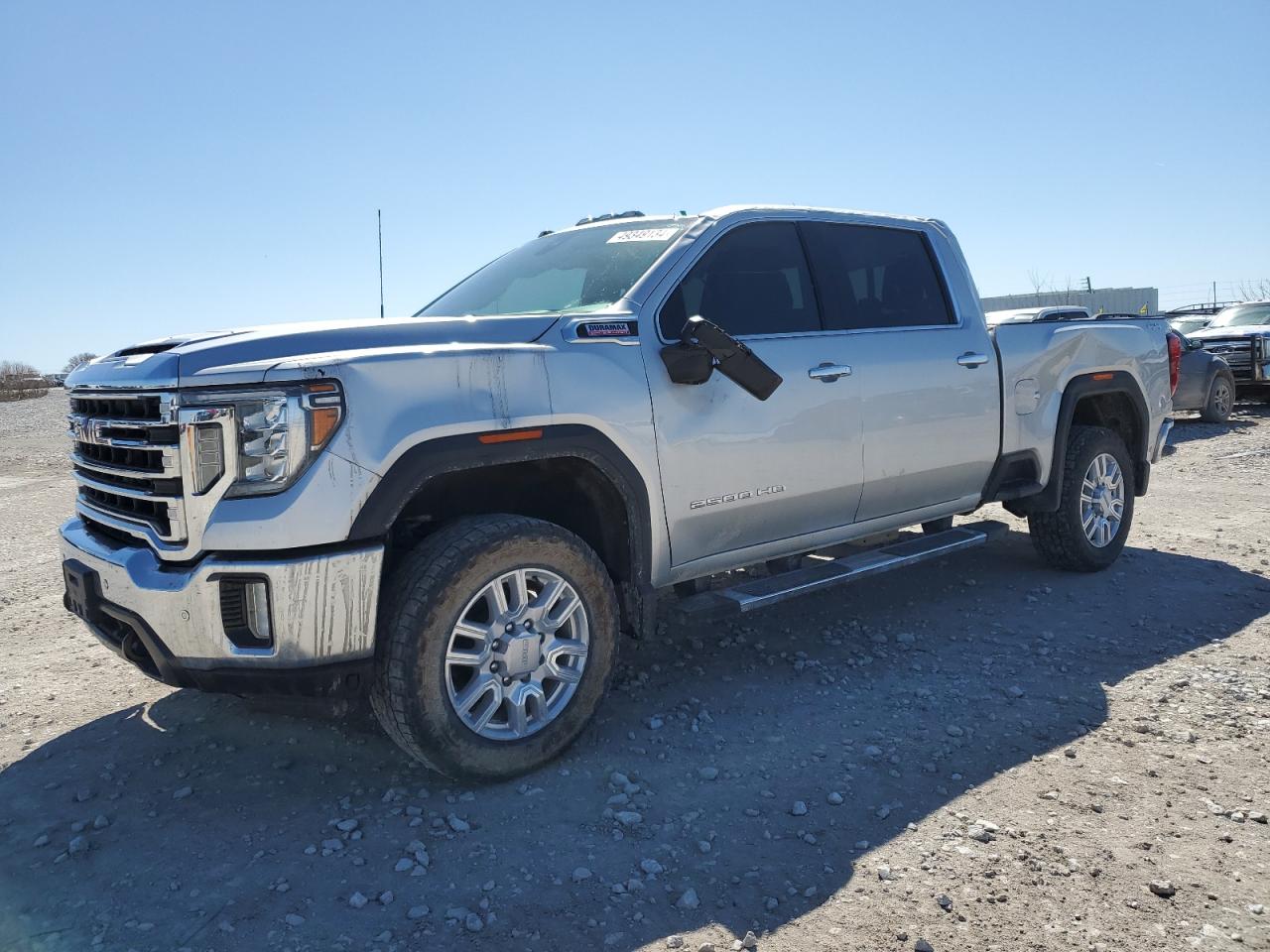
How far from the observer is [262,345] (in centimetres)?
310

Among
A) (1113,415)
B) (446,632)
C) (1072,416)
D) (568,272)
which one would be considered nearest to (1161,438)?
(1113,415)

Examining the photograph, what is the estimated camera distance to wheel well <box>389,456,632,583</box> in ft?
11.7

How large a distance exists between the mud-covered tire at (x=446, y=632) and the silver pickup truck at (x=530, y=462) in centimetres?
1

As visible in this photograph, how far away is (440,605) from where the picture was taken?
315cm

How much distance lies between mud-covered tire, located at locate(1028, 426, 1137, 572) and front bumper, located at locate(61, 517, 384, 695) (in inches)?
165

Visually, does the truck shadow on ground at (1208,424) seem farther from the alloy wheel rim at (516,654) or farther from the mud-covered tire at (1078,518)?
the alloy wheel rim at (516,654)

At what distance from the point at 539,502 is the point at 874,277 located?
2.12m

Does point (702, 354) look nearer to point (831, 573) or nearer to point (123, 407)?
point (831, 573)

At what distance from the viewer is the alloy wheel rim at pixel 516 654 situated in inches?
130

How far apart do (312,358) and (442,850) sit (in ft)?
5.12

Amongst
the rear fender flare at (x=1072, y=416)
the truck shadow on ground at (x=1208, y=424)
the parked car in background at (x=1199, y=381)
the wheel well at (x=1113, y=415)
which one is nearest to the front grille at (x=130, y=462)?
the rear fender flare at (x=1072, y=416)

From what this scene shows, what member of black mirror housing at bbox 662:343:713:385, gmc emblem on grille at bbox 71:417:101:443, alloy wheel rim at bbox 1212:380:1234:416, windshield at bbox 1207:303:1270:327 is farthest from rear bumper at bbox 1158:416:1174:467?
windshield at bbox 1207:303:1270:327

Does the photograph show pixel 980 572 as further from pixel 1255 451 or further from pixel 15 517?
pixel 15 517

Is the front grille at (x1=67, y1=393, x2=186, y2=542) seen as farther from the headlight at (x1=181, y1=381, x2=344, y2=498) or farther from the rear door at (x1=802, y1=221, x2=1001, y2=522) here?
the rear door at (x1=802, y1=221, x2=1001, y2=522)
